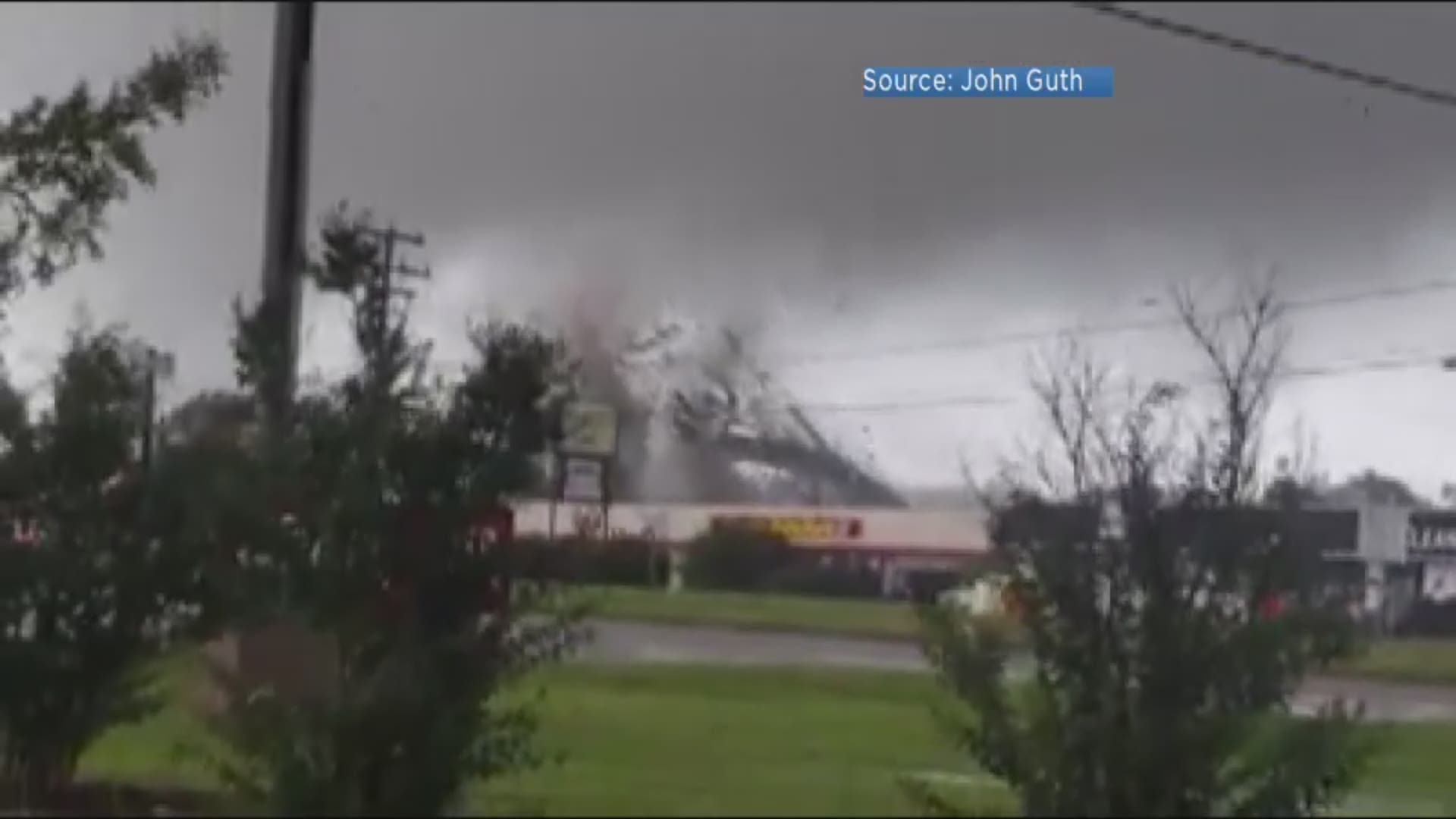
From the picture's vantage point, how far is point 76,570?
4445 millimetres

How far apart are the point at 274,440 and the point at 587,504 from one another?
653mm

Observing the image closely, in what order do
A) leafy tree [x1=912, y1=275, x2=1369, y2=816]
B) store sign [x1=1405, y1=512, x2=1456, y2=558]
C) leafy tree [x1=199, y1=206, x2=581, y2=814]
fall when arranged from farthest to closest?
1. store sign [x1=1405, y1=512, x2=1456, y2=558]
2. leafy tree [x1=199, y1=206, x2=581, y2=814]
3. leafy tree [x1=912, y1=275, x2=1369, y2=816]

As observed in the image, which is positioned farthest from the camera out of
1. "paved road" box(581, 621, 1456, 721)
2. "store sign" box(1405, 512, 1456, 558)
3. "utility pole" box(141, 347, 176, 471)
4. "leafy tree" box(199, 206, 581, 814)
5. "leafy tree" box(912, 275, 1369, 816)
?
"utility pole" box(141, 347, 176, 471)

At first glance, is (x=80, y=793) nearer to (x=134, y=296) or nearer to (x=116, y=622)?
(x=116, y=622)

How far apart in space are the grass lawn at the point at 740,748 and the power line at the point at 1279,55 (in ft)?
4.69

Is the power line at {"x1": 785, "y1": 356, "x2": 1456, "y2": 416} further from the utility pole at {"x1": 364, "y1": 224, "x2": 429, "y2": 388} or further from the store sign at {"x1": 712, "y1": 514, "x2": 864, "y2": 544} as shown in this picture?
the utility pole at {"x1": 364, "y1": 224, "x2": 429, "y2": 388}

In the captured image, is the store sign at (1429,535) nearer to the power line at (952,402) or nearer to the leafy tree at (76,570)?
the power line at (952,402)

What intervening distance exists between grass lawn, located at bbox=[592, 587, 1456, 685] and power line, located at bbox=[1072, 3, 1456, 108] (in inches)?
49.8

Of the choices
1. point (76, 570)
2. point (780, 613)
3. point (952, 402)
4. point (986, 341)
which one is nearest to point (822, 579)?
point (780, 613)

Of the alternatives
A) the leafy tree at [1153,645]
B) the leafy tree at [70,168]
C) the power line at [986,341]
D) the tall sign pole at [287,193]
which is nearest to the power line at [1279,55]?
the power line at [986,341]

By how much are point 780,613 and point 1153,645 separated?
740mm

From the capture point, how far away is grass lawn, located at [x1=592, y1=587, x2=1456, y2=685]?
3803 mm

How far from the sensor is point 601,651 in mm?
3961

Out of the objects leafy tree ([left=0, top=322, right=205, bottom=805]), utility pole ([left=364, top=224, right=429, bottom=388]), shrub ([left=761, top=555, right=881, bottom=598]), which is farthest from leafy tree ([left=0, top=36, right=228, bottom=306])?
shrub ([left=761, top=555, right=881, bottom=598])
